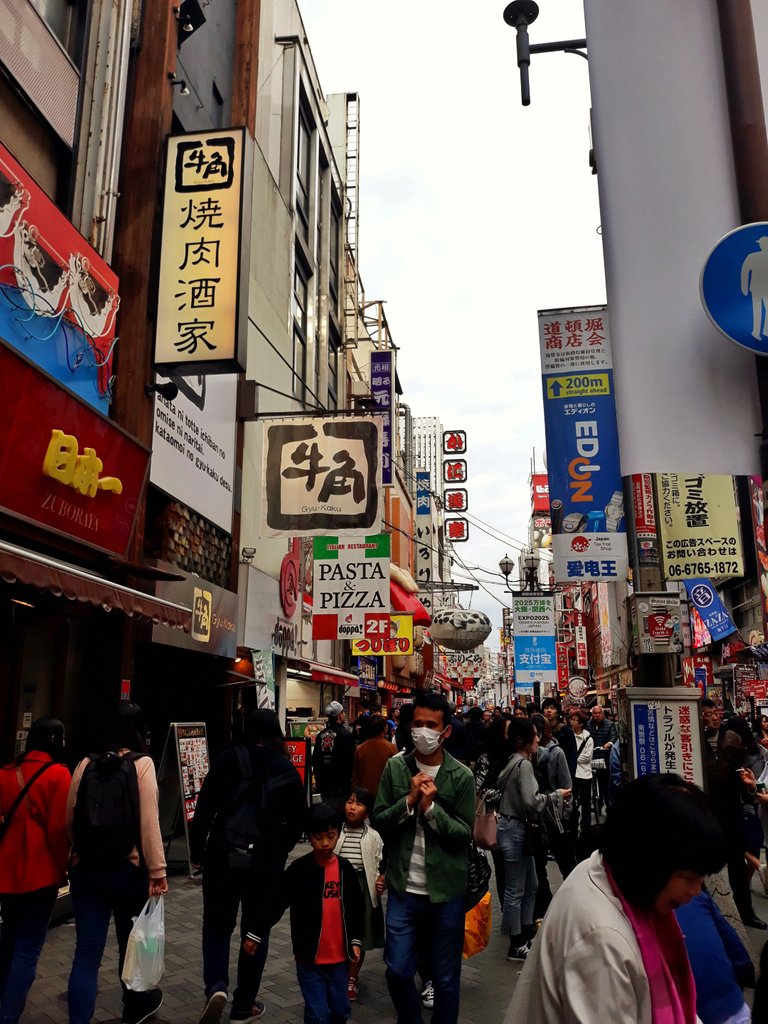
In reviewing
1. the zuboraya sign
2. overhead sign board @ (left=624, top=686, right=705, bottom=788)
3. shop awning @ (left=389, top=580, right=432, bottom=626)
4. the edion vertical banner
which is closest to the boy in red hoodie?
overhead sign board @ (left=624, top=686, right=705, bottom=788)

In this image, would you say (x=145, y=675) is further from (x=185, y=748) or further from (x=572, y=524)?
(x=572, y=524)

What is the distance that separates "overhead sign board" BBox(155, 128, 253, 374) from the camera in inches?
404

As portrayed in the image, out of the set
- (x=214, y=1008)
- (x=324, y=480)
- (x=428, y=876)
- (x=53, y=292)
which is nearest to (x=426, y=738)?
(x=428, y=876)

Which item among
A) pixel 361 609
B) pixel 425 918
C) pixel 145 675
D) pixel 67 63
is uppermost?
pixel 67 63

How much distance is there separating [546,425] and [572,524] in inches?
50.0

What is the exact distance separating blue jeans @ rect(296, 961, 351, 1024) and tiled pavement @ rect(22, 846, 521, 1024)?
3.49 feet

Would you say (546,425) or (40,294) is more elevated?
(40,294)

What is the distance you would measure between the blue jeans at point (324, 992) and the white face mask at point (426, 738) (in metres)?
1.32

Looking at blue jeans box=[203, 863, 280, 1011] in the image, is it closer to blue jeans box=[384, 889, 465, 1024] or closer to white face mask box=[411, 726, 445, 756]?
blue jeans box=[384, 889, 465, 1024]

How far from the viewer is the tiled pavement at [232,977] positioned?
18.6 ft

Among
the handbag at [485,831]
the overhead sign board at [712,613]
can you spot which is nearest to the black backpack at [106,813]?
the handbag at [485,831]

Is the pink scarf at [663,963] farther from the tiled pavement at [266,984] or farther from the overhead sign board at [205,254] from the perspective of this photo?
the overhead sign board at [205,254]

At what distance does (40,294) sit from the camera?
8.22 meters

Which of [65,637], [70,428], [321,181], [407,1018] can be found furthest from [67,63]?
[321,181]
